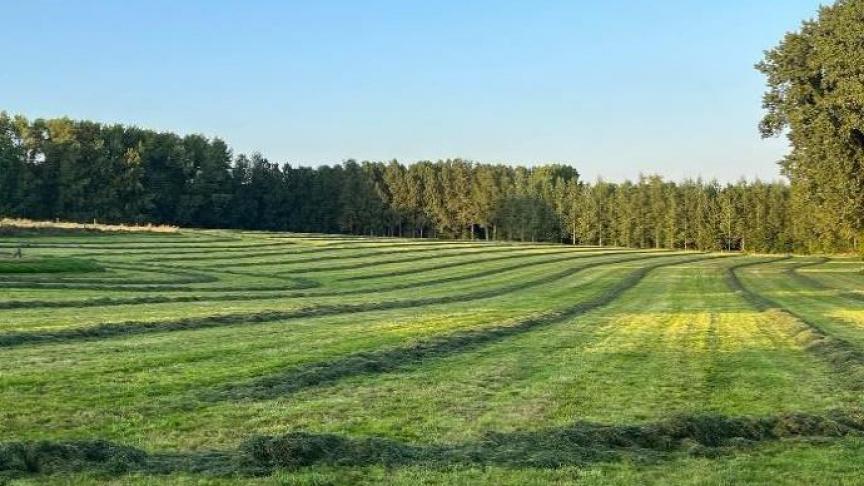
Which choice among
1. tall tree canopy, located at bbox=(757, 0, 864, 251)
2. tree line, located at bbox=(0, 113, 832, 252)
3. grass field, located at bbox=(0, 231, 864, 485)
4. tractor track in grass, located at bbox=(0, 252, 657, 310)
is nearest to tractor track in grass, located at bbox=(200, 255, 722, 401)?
grass field, located at bbox=(0, 231, 864, 485)

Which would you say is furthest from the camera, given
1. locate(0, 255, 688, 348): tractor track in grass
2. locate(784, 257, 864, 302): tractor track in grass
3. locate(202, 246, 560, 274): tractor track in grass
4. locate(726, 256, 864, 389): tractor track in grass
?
locate(202, 246, 560, 274): tractor track in grass

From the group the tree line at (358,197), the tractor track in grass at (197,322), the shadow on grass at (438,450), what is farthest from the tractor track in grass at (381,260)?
the tree line at (358,197)

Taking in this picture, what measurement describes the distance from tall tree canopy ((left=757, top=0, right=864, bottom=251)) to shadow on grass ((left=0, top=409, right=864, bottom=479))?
35.2 m

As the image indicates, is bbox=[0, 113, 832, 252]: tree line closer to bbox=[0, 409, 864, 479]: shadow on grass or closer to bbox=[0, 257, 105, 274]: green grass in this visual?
bbox=[0, 257, 105, 274]: green grass

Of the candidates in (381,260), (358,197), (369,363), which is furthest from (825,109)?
(358,197)

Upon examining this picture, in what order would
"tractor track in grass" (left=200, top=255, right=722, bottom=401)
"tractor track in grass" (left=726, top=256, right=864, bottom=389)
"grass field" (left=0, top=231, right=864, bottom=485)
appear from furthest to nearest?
1. "tractor track in grass" (left=726, top=256, right=864, bottom=389)
2. "tractor track in grass" (left=200, top=255, right=722, bottom=401)
3. "grass field" (left=0, top=231, right=864, bottom=485)

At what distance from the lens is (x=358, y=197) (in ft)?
524

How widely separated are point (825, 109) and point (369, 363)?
1508 inches

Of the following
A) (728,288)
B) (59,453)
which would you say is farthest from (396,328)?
(728,288)

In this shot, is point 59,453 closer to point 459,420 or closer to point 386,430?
point 386,430

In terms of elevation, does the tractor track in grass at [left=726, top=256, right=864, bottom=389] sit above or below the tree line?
below

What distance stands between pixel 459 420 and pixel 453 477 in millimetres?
2849

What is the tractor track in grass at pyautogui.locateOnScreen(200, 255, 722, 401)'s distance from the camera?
13.7 meters

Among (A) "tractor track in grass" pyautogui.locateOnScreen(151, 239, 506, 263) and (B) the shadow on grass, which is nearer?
(B) the shadow on grass
